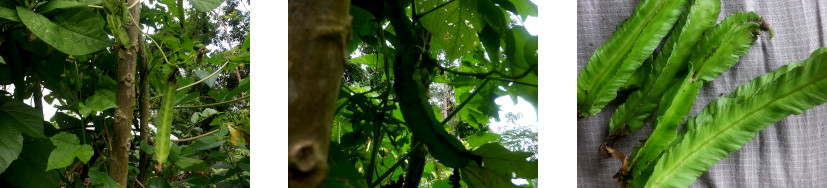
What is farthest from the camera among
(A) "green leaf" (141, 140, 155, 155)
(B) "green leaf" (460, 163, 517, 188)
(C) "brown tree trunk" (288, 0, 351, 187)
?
(A) "green leaf" (141, 140, 155, 155)

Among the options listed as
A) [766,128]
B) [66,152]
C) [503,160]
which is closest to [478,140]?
[503,160]

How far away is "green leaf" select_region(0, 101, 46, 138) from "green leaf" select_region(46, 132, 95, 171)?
0.07 feet

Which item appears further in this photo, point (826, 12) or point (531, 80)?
point (826, 12)

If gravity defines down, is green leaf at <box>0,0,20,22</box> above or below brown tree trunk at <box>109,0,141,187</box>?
above

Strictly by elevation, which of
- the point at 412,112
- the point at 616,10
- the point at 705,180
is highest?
the point at 616,10

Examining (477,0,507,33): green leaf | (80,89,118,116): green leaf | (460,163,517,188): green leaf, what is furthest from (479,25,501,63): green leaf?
(80,89,118,116): green leaf

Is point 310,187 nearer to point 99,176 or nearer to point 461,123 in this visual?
point 461,123

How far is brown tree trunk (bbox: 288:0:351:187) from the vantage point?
1.01 ft

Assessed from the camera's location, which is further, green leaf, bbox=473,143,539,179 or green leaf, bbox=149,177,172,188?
green leaf, bbox=149,177,172,188

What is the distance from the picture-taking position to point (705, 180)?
32.1 inches

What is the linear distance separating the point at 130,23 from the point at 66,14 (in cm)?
6

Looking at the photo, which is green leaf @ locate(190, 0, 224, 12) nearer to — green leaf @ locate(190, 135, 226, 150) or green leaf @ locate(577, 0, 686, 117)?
green leaf @ locate(190, 135, 226, 150)

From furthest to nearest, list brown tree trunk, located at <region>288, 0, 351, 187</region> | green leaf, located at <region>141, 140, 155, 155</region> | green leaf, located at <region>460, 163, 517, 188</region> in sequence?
green leaf, located at <region>141, 140, 155, 155</region>
green leaf, located at <region>460, 163, 517, 188</region>
brown tree trunk, located at <region>288, 0, 351, 187</region>

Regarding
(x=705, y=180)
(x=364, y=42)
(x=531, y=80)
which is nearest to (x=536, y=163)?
(x=531, y=80)
